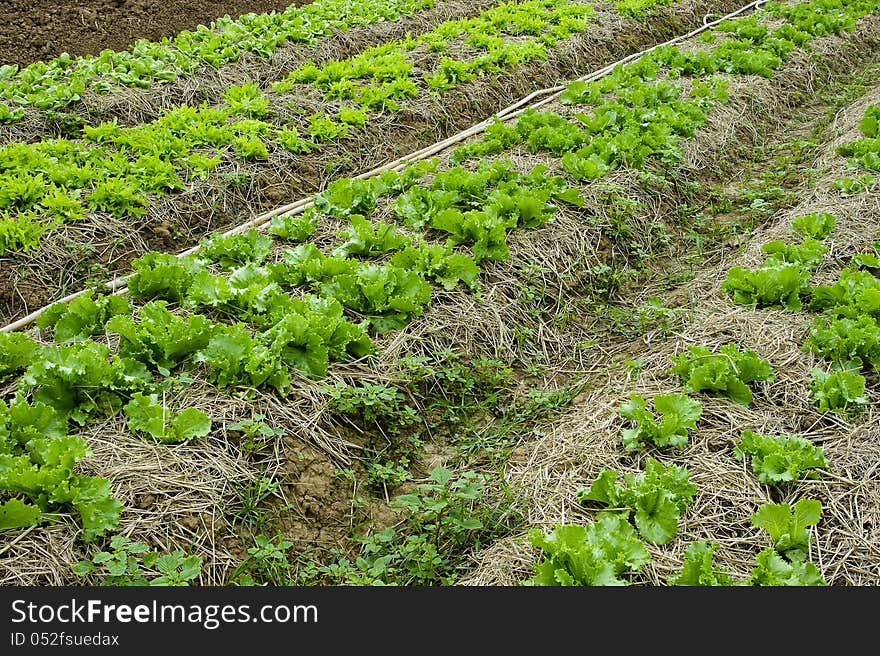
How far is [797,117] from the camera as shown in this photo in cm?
939

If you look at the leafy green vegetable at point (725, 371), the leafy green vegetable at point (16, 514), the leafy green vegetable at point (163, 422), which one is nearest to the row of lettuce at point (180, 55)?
the leafy green vegetable at point (163, 422)

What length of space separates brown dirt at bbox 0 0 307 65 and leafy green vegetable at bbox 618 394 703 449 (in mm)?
9242

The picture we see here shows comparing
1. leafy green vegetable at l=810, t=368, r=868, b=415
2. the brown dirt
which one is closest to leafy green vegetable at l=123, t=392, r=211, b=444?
leafy green vegetable at l=810, t=368, r=868, b=415

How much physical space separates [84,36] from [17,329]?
22.6 ft

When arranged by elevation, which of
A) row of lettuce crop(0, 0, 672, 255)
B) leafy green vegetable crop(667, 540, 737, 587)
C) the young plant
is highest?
row of lettuce crop(0, 0, 672, 255)

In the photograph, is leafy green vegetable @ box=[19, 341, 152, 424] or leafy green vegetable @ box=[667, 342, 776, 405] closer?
A: leafy green vegetable @ box=[19, 341, 152, 424]

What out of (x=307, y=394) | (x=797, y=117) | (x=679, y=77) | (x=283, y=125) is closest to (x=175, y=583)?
(x=307, y=394)

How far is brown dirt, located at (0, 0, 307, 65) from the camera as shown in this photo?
9.72 meters

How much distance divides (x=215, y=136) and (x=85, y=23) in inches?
188

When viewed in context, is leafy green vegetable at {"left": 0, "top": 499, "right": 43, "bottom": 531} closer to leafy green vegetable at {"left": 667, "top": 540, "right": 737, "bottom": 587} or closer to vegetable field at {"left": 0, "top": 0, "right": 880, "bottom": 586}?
vegetable field at {"left": 0, "top": 0, "right": 880, "bottom": 586}

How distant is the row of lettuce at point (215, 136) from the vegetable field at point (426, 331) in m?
0.04

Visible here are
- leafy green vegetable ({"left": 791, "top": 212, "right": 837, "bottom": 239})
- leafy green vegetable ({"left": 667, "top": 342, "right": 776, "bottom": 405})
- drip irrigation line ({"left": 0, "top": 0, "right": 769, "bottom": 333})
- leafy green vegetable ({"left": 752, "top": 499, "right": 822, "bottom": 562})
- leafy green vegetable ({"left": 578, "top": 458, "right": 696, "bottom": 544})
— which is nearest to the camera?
leafy green vegetable ({"left": 752, "top": 499, "right": 822, "bottom": 562})

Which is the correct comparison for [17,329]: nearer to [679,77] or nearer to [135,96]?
[135,96]

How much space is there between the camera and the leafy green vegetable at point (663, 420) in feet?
13.0
